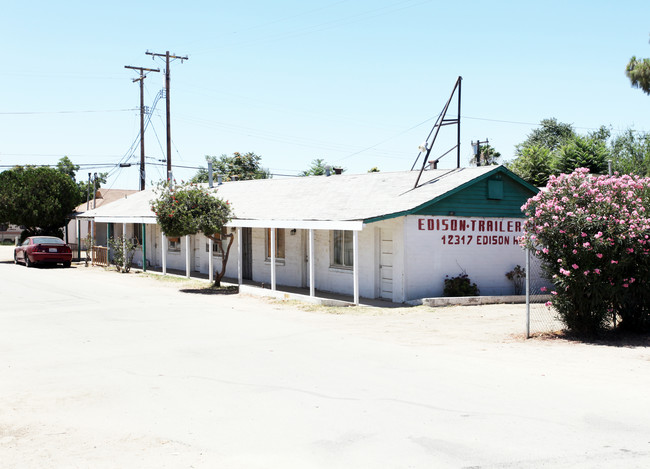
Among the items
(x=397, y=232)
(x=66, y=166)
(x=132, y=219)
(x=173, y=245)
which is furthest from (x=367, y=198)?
(x=66, y=166)

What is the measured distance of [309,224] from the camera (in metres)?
16.7

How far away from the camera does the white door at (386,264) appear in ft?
55.0

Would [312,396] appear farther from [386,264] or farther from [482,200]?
[482,200]

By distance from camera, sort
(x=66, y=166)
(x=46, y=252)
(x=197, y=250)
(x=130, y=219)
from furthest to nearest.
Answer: (x=66, y=166)
(x=46, y=252)
(x=130, y=219)
(x=197, y=250)

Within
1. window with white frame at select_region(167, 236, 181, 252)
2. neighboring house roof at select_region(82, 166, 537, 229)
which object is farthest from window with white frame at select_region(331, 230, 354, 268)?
window with white frame at select_region(167, 236, 181, 252)

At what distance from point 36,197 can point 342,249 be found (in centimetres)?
2226

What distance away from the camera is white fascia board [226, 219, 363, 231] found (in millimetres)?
15421

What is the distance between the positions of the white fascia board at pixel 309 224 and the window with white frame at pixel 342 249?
4.68 feet

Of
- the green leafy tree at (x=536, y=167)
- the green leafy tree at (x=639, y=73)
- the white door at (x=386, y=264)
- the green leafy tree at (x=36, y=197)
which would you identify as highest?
the green leafy tree at (x=639, y=73)

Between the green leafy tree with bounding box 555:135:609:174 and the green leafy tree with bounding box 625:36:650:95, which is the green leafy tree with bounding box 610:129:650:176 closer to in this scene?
the green leafy tree with bounding box 555:135:609:174

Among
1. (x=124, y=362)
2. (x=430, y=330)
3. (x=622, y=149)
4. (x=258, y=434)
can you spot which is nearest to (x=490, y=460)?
(x=258, y=434)

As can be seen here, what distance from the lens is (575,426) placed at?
5863 mm

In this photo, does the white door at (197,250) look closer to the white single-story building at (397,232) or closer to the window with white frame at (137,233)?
the white single-story building at (397,232)

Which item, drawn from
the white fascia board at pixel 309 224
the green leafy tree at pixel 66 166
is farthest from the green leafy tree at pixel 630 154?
the green leafy tree at pixel 66 166
